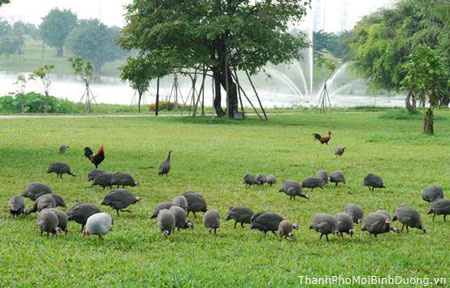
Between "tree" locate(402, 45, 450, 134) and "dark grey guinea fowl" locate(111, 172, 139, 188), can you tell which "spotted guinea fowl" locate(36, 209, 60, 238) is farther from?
"tree" locate(402, 45, 450, 134)

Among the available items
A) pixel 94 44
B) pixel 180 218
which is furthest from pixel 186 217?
pixel 94 44

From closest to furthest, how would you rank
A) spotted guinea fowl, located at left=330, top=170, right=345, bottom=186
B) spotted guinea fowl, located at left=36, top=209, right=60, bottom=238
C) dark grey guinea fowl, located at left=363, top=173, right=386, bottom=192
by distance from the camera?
spotted guinea fowl, located at left=36, top=209, right=60, bottom=238
dark grey guinea fowl, located at left=363, top=173, right=386, bottom=192
spotted guinea fowl, located at left=330, top=170, right=345, bottom=186

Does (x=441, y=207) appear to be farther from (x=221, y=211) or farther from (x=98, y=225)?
(x=98, y=225)

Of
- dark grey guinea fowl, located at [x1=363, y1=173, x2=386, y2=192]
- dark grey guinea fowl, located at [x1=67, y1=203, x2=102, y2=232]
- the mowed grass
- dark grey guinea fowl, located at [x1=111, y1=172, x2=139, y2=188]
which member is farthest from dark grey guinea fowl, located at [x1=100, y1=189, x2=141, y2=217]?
dark grey guinea fowl, located at [x1=363, y1=173, x2=386, y2=192]

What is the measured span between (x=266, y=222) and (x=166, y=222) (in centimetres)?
126

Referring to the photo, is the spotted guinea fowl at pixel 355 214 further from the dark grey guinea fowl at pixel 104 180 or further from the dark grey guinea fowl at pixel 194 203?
the dark grey guinea fowl at pixel 104 180

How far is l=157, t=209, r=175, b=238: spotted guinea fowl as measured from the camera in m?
7.93

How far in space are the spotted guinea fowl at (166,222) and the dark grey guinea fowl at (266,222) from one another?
3.39 feet

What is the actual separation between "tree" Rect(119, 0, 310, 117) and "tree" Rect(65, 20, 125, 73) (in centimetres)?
6470

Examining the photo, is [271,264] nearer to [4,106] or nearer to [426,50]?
[426,50]

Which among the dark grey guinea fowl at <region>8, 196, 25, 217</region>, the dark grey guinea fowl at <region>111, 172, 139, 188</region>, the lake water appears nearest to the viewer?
the dark grey guinea fowl at <region>8, 196, 25, 217</region>

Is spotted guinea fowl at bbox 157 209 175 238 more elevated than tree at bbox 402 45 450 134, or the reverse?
tree at bbox 402 45 450 134

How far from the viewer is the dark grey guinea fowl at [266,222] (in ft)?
26.9

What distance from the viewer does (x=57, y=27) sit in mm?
115938
